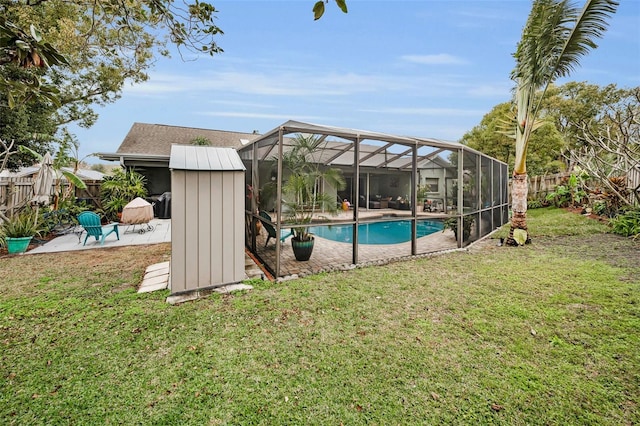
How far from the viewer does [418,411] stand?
1982 mm

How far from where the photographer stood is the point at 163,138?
16.3 meters

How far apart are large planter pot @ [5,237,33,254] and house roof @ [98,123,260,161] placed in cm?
715

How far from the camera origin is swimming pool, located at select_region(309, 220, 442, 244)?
6.01 m

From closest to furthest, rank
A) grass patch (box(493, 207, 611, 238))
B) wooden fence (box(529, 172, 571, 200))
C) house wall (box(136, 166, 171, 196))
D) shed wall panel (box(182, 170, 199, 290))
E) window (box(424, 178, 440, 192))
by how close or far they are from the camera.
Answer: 1. shed wall panel (box(182, 170, 199, 290))
2. grass patch (box(493, 207, 611, 238))
3. window (box(424, 178, 440, 192))
4. wooden fence (box(529, 172, 571, 200))
5. house wall (box(136, 166, 171, 196))

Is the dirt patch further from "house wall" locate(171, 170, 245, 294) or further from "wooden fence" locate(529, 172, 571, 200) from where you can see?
"house wall" locate(171, 170, 245, 294)

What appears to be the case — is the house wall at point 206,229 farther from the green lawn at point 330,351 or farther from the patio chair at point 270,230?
the patio chair at point 270,230

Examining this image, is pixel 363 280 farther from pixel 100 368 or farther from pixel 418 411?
pixel 100 368

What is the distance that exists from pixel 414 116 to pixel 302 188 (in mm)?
18719

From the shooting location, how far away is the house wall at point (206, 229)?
12.6 ft

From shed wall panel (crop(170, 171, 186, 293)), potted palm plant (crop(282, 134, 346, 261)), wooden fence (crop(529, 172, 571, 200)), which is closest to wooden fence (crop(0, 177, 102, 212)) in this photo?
shed wall panel (crop(170, 171, 186, 293))

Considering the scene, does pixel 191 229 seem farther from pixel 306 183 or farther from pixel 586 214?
pixel 586 214

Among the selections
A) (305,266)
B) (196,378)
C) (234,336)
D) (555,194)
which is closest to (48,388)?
(196,378)

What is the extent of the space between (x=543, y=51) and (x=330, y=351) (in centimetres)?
750

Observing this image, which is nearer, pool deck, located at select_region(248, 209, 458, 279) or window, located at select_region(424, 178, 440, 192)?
pool deck, located at select_region(248, 209, 458, 279)
